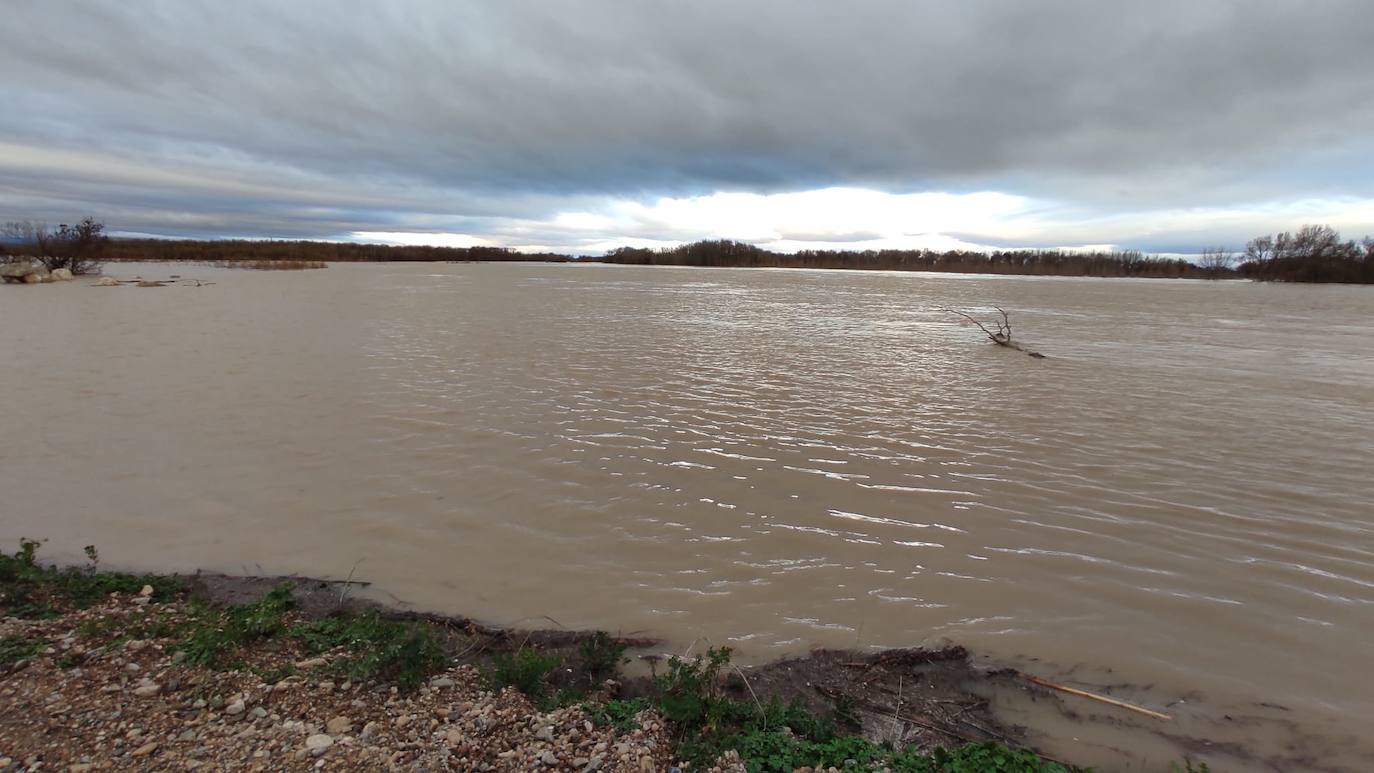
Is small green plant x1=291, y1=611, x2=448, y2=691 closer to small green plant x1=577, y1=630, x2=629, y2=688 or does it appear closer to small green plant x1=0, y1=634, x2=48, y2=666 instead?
small green plant x1=577, y1=630, x2=629, y2=688

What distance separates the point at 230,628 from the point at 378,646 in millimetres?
779

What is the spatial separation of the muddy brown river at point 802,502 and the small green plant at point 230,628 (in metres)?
0.59

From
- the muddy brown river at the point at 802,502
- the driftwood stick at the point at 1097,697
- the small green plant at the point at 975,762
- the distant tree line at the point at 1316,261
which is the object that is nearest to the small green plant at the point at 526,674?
the muddy brown river at the point at 802,502

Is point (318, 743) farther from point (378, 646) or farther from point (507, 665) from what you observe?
point (507, 665)

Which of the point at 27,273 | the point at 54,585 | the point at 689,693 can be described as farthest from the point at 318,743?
the point at 27,273

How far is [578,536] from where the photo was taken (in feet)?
15.7

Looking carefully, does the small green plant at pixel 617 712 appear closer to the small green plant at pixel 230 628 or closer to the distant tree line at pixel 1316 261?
the small green plant at pixel 230 628

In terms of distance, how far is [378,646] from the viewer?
3109 millimetres

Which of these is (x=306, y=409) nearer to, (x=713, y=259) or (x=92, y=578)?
(x=92, y=578)

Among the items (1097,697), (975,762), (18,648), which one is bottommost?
(1097,697)

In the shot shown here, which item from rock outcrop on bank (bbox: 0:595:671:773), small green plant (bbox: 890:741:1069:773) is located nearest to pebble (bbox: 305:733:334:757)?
rock outcrop on bank (bbox: 0:595:671:773)

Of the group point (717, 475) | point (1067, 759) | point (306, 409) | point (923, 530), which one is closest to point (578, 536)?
point (717, 475)

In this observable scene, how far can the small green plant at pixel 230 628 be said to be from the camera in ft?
9.70

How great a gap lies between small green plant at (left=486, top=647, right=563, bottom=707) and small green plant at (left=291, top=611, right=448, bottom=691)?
0.33 m
